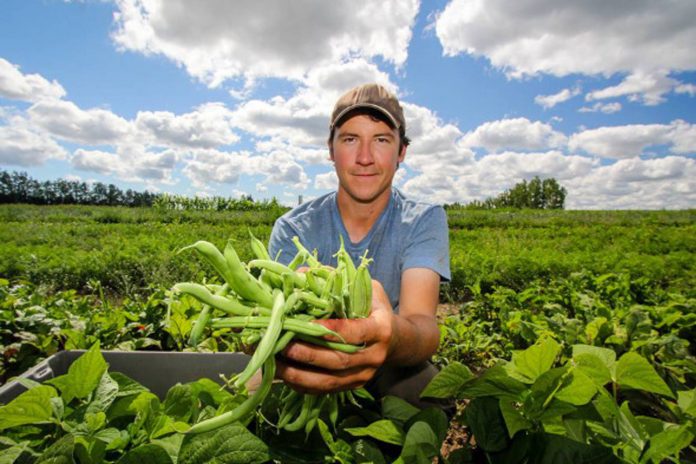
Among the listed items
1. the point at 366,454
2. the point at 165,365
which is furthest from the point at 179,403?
the point at 165,365

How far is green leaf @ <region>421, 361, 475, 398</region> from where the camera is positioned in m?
1.00

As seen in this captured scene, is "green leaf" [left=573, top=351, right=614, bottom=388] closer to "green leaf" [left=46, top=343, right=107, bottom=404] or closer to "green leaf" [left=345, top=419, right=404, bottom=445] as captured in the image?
"green leaf" [left=345, top=419, right=404, bottom=445]

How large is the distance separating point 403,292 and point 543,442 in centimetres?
159

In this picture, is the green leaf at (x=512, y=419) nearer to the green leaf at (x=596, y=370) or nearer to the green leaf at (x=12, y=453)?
the green leaf at (x=596, y=370)

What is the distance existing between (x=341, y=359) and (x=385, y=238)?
176 centimetres

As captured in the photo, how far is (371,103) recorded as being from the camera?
2.73 m

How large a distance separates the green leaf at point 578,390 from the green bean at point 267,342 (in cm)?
65

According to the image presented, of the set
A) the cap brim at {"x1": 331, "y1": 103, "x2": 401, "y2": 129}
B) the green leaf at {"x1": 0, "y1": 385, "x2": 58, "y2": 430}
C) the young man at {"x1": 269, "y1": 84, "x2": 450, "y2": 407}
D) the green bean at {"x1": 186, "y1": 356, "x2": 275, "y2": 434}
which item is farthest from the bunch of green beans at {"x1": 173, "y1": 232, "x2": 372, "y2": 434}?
the cap brim at {"x1": 331, "y1": 103, "x2": 401, "y2": 129}

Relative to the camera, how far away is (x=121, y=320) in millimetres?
2713

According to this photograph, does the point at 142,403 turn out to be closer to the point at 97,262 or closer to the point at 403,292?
the point at 403,292

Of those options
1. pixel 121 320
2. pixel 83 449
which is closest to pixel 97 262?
pixel 121 320

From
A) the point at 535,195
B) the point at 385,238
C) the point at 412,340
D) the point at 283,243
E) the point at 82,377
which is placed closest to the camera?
the point at 82,377

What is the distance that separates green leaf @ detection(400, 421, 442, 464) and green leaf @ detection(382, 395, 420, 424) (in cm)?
12

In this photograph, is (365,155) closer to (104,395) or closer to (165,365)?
(165,365)
